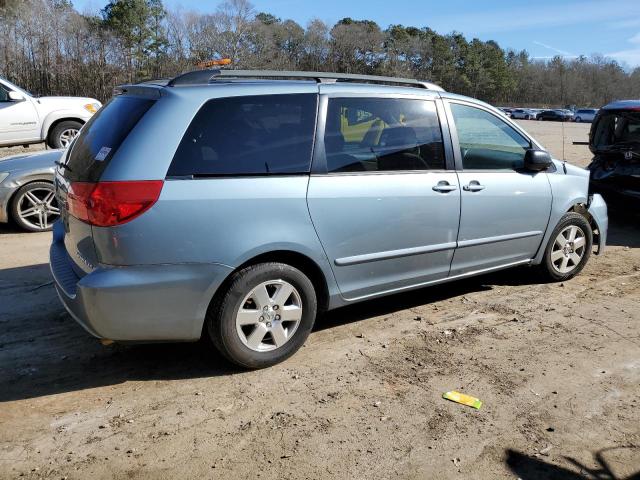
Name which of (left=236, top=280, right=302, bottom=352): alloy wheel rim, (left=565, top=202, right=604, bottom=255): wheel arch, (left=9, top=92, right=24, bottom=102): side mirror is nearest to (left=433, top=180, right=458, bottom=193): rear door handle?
(left=236, top=280, right=302, bottom=352): alloy wheel rim

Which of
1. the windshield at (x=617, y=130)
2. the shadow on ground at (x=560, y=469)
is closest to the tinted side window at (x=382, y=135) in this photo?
the shadow on ground at (x=560, y=469)

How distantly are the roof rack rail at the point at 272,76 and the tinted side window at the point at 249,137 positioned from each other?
267mm

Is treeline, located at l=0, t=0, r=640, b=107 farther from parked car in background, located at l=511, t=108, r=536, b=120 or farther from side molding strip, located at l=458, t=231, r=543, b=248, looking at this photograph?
parked car in background, located at l=511, t=108, r=536, b=120

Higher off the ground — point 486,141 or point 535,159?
point 486,141

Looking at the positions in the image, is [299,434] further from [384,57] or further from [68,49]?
[384,57]

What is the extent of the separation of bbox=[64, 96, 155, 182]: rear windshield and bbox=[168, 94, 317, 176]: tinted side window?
367 millimetres

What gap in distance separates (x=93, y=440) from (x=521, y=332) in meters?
3.13

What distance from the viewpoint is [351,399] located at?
3.50m

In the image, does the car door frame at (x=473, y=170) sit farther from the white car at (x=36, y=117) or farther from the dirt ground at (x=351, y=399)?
the white car at (x=36, y=117)

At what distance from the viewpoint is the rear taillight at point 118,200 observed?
3.25 metres

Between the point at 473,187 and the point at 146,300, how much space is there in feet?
8.88

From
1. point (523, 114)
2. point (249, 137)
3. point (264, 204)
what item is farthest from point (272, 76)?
point (523, 114)

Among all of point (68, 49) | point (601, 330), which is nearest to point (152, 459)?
point (601, 330)

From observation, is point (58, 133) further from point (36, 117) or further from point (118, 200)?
point (118, 200)
